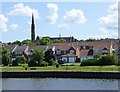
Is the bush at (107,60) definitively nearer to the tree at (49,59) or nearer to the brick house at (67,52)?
the tree at (49,59)

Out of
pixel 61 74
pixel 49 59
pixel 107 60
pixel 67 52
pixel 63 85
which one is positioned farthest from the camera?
pixel 67 52

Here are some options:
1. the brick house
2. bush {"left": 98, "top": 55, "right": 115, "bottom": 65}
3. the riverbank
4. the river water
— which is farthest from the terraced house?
the river water

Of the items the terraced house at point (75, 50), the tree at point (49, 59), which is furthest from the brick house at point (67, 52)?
the tree at point (49, 59)

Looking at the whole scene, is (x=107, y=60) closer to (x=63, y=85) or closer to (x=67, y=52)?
(x=67, y=52)

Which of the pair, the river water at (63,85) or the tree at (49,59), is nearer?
the river water at (63,85)

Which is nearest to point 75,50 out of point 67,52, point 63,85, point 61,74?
point 67,52

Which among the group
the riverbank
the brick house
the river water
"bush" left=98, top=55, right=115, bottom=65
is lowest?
the river water

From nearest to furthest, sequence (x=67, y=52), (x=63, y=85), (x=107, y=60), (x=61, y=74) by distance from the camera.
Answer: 1. (x=63, y=85)
2. (x=61, y=74)
3. (x=107, y=60)
4. (x=67, y=52)

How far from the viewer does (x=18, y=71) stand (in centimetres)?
4841

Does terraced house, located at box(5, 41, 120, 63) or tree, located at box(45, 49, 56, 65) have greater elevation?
terraced house, located at box(5, 41, 120, 63)

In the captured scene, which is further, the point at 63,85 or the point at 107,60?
the point at 107,60

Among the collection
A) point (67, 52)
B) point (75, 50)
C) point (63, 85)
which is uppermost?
point (75, 50)

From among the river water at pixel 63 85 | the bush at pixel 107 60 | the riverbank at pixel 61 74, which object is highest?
the bush at pixel 107 60

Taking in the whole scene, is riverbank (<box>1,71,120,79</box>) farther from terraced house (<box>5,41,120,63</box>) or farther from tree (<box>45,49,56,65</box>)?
terraced house (<box>5,41,120,63</box>)
